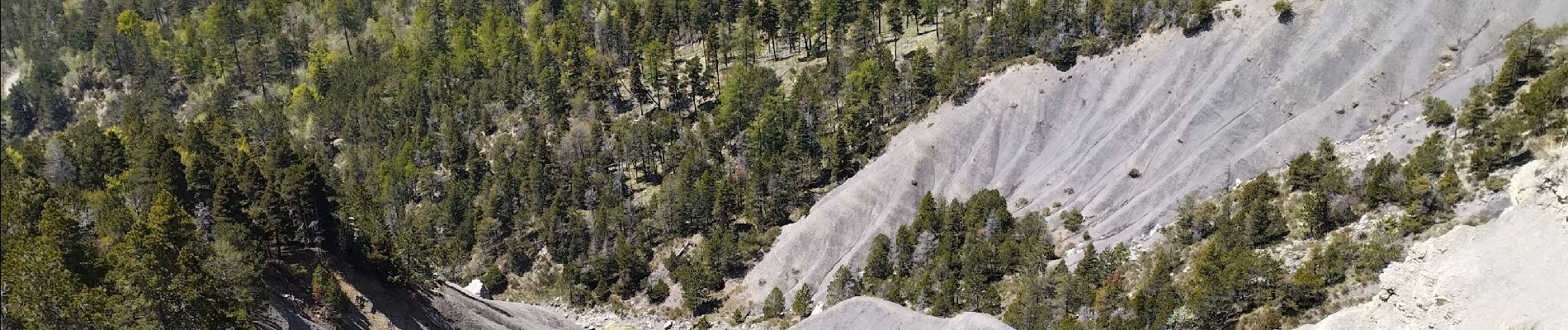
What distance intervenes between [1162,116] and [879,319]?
1670 inches

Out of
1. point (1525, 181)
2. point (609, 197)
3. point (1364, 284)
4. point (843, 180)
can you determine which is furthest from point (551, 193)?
point (1525, 181)

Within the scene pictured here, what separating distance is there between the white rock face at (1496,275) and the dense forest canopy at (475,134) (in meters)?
35.5

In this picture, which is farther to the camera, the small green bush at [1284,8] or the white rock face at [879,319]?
the small green bush at [1284,8]

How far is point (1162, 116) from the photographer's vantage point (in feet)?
328

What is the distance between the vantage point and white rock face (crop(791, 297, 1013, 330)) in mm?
67000

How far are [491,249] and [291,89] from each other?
73.6 metres

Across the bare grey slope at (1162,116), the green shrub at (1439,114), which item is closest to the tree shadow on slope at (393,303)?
the bare grey slope at (1162,116)

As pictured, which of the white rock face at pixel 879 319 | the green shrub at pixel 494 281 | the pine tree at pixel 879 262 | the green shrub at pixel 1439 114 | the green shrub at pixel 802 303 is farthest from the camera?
the green shrub at pixel 494 281

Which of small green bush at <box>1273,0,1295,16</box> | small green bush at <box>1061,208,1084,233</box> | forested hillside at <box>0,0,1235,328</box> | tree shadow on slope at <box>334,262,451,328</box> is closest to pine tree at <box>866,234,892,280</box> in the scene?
forested hillside at <box>0,0,1235,328</box>

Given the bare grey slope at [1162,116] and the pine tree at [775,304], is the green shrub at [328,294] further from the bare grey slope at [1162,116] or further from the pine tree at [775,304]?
the bare grey slope at [1162,116]

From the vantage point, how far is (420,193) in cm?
13375

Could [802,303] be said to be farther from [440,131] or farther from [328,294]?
[440,131]

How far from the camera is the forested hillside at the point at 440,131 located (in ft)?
191

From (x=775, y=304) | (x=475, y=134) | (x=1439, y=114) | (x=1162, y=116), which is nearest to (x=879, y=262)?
(x=775, y=304)
